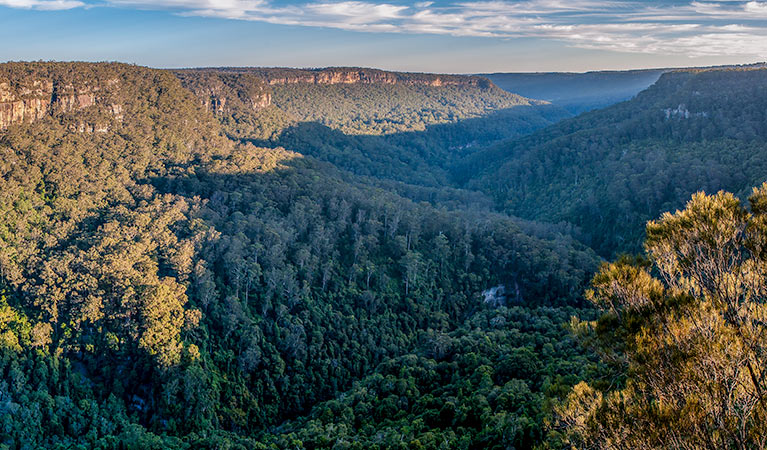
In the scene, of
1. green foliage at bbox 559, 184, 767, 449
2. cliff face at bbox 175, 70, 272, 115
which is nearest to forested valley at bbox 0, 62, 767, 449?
green foliage at bbox 559, 184, 767, 449

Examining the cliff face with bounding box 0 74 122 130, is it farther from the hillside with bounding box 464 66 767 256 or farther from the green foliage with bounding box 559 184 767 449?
the hillside with bounding box 464 66 767 256

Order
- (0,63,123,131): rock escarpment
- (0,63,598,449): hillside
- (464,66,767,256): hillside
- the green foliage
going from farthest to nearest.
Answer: (464,66,767,256): hillside, (0,63,123,131): rock escarpment, (0,63,598,449): hillside, the green foliage

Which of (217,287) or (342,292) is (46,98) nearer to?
(217,287)

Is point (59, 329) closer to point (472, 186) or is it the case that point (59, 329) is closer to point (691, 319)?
point (691, 319)

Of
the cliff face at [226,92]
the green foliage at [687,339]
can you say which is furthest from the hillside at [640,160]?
the green foliage at [687,339]

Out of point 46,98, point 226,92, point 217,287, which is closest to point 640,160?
point 217,287

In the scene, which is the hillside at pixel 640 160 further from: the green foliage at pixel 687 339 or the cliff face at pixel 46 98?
the cliff face at pixel 46 98
